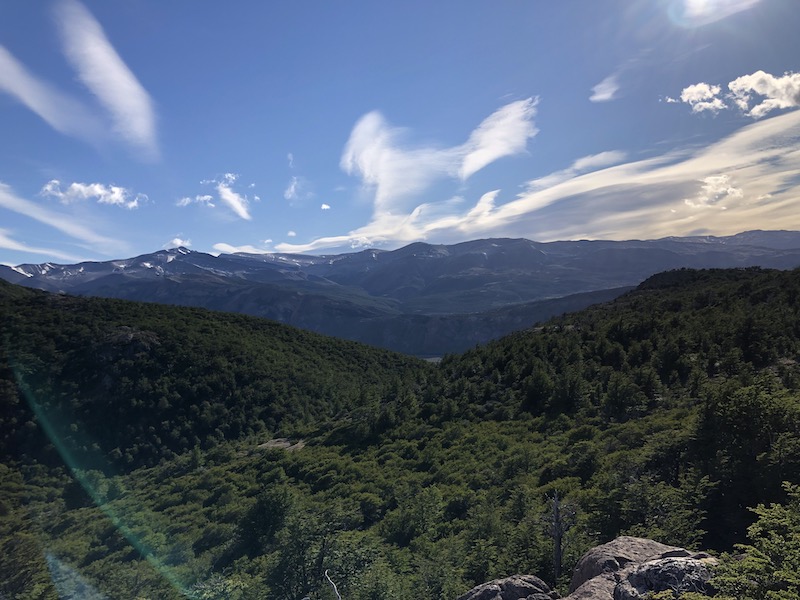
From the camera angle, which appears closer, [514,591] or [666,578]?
[666,578]

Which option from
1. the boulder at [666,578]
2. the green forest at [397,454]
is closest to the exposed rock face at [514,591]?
the green forest at [397,454]

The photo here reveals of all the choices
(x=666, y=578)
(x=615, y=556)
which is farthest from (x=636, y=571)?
(x=615, y=556)

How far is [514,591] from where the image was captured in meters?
11.1

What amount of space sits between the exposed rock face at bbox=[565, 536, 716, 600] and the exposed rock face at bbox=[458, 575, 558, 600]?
914 millimetres

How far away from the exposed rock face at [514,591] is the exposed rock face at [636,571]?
914mm

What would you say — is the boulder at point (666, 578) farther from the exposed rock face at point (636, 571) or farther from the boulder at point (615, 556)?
the boulder at point (615, 556)

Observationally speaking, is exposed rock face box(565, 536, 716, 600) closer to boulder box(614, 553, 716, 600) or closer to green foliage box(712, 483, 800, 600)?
boulder box(614, 553, 716, 600)

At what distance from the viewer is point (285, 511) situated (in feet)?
97.6

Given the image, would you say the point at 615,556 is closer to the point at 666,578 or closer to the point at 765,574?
the point at 666,578

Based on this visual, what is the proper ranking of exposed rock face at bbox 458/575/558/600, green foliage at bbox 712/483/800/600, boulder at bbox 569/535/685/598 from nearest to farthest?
green foliage at bbox 712/483/800/600
boulder at bbox 569/535/685/598
exposed rock face at bbox 458/575/558/600

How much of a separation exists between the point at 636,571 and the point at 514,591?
347 cm

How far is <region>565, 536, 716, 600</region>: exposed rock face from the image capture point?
8.30 m

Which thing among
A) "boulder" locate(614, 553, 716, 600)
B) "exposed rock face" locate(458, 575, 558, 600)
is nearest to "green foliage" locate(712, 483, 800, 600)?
"boulder" locate(614, 553, 716, 600)

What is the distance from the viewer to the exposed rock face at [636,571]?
8305mm
